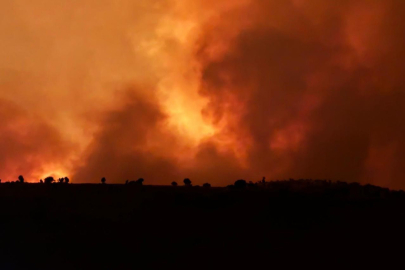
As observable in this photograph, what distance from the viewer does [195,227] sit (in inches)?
905

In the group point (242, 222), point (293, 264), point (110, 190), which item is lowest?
point (293, 264)

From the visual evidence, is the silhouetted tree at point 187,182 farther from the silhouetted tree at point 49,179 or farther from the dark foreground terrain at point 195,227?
the silhouetted tree at point 49,179

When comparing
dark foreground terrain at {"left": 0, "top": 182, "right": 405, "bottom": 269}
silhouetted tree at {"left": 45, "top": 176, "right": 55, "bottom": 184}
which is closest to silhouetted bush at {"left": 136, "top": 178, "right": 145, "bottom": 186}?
dark foreground terrain at {"left": 0, "top": 182, "right": 405, "bottom": 269}

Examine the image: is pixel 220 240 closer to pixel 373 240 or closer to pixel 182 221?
pixel 182 221

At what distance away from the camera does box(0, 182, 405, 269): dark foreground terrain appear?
66.7 ft

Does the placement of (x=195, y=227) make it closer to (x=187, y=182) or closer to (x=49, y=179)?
(x=187, y=182)

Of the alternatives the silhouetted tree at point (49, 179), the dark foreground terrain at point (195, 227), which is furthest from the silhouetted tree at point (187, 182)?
the silhouetted tree at point (49, 179)

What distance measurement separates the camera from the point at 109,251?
68.0 ft

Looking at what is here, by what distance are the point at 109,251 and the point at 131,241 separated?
121cm

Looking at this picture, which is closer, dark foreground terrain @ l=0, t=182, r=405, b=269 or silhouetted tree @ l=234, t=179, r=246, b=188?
dark foreground terrain @ l=0, t=182, r=405, b=269

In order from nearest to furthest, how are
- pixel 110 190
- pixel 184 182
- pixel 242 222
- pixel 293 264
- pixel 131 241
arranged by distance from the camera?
pixel 293 264 < pixel 131 241 < pixel 242 222 < pixel 110 190 < pixel 184 182

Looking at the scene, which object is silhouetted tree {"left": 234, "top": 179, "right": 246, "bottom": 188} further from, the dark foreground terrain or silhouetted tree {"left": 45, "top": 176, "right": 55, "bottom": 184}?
silhouetted tree {"left": 45, "top": 176, "right": 55, "bottom": 184}

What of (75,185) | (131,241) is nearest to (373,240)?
(131,241)

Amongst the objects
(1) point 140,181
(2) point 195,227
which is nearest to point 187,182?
(1) point 140,181
